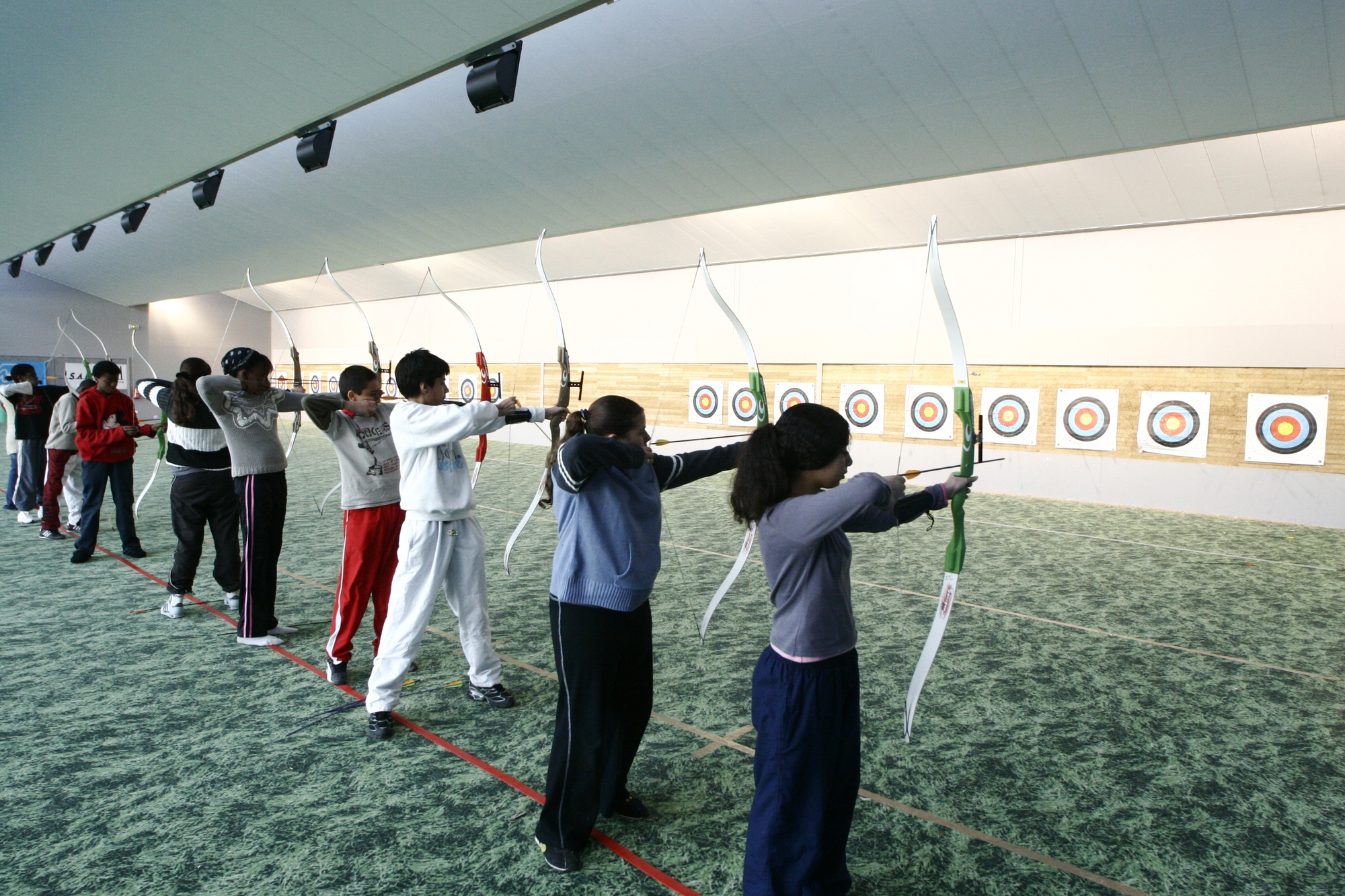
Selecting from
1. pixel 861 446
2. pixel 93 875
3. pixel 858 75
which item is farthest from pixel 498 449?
pixel 93 875

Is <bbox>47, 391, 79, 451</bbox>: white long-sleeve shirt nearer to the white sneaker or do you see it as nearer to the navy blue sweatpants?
the white sneaker

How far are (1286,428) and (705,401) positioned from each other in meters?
5.08

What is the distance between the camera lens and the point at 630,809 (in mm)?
1572

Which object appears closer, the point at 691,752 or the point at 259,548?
the point at 691,752

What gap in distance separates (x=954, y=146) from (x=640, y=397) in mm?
5186

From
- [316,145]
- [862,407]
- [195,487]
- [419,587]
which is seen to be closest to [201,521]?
[195,487]

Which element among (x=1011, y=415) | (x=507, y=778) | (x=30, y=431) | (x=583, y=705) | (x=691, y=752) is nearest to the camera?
(x=583, y=705)

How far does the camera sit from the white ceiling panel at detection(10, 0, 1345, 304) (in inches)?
124

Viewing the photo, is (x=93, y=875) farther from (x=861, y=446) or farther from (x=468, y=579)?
(x=861, y=446)

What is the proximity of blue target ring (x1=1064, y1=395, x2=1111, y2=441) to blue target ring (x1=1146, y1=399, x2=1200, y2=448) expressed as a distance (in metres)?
0.31

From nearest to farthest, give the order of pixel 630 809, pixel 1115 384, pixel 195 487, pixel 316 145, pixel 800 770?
pixel 800 770
pixel 630 809
pixel 195 487
pixel 316 145
pixel 1115 384

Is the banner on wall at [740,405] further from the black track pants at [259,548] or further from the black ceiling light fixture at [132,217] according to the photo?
the black track pants at [259,548]

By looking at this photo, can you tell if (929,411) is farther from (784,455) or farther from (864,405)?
(784,455)

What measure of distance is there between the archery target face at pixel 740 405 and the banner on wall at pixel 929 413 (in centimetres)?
167
